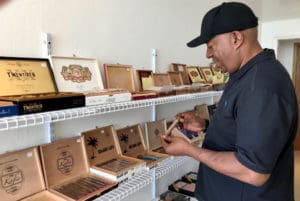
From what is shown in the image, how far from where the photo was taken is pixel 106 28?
154 centimetres

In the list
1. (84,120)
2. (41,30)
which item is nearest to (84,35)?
(41,30)

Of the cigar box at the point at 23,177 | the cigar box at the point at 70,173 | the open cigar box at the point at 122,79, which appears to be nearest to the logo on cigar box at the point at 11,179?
the cigar box at the point at 23,177

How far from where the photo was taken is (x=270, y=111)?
2.67ft

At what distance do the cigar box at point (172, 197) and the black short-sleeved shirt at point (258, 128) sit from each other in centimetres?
70

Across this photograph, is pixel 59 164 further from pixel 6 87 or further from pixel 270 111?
pixel 270 111

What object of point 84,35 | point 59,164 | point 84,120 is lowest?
point 59,164

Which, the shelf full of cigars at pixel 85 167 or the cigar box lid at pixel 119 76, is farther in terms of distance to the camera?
the cigar box lid at pixel 119 76

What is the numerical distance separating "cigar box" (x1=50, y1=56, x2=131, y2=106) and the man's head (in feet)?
1.67

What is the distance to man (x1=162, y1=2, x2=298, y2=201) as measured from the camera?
823 millimetres

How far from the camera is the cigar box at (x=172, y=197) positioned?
1859 mm

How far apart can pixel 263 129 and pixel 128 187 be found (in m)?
0.75

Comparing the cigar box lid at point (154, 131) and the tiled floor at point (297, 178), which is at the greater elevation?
the cigar box lid at point (154, 131)

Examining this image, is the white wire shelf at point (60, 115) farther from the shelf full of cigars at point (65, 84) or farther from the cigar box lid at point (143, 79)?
the cigar box lid at point (143, 79)

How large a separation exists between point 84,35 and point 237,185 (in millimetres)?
1050
